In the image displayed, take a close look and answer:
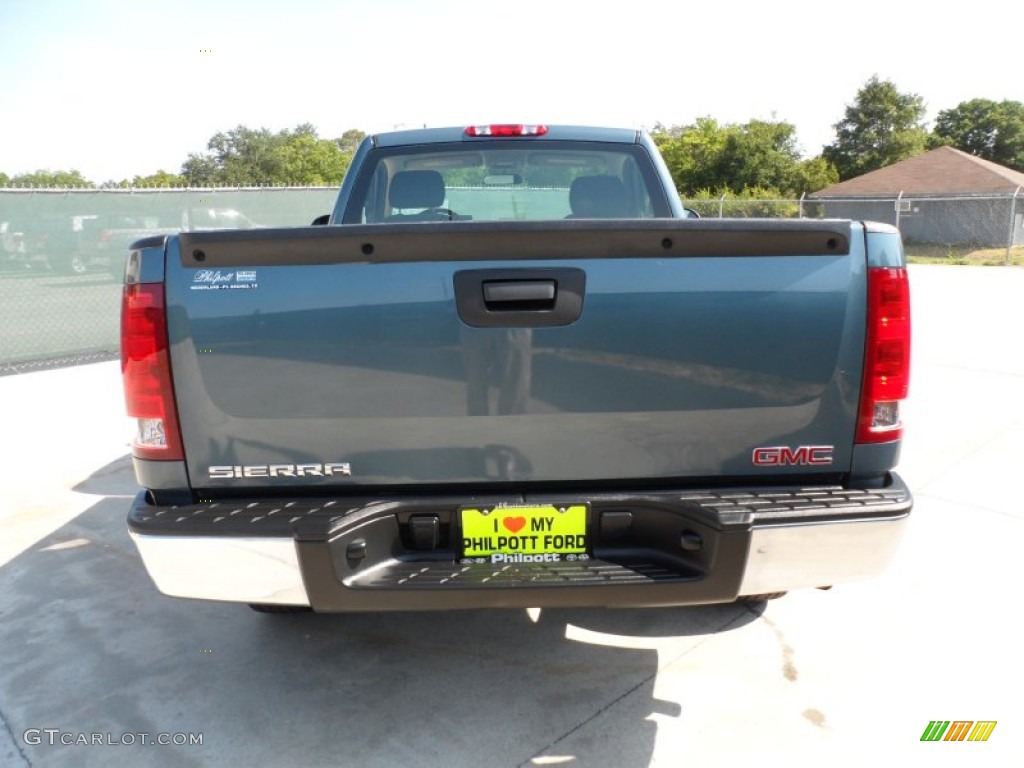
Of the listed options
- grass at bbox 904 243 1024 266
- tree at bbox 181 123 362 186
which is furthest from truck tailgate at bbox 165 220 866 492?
tree at bbox 181 123 362 186

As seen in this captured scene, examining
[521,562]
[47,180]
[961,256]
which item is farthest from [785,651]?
[47,180]

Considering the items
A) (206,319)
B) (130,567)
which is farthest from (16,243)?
(206,319)

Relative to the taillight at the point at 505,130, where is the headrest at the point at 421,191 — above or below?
below

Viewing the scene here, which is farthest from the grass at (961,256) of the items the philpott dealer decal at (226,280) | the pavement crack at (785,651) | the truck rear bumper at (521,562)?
the philpott dealer decal at (226,280)

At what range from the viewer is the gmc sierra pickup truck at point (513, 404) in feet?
6.85

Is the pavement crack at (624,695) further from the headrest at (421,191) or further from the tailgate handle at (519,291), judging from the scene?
the headrest at (421,191)

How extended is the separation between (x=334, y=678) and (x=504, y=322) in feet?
5.21

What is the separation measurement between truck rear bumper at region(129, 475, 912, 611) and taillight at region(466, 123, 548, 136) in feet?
7.09

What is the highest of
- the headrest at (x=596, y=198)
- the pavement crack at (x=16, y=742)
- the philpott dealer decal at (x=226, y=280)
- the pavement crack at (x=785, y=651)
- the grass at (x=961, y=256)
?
the headrest at (x=596, y=198)

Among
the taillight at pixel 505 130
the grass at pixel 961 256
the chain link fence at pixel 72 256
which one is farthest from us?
the grass at pixel 961 256

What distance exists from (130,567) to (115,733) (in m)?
1.42

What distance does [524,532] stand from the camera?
2166 mm

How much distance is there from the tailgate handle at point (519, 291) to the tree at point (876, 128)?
185 feet

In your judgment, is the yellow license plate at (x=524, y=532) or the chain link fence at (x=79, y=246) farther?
the chain link fence at (x=79, y=246)
